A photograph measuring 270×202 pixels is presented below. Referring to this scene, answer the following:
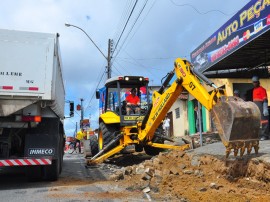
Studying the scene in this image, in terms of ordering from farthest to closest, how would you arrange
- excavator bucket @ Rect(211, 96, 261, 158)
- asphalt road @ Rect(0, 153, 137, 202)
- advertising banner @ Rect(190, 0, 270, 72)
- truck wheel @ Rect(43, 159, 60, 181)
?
advertising banner @ Rect(190, 0, 270, 72)
truck wheel @ Rect(43, 159, 60, 181)
asphalt road @ Rect(0, 153, 137, 202)
excavator bucket @ Rect(211, 96, 261, 158)

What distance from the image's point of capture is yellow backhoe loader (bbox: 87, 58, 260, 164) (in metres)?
6.20

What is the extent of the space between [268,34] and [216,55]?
11.0ft

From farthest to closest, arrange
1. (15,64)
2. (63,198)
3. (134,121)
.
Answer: (134,121), (15,64), (63,198)

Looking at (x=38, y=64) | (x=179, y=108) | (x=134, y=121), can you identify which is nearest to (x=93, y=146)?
(x=134, y=121)

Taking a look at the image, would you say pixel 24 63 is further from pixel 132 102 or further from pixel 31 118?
pixel 132 102

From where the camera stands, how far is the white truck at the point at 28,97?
766cm

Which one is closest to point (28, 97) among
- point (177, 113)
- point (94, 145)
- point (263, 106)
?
point (263, 106)

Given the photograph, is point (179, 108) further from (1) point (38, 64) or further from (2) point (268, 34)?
(1) point (38, 64)

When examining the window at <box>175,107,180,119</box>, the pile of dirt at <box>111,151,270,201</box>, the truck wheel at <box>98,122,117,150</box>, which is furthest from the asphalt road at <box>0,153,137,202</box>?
the window at <box>175,107,180,119</box>

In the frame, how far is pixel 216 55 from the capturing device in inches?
562

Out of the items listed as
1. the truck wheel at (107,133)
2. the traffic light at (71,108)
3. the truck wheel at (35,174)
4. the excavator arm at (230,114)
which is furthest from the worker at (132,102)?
the excavator arm at (230,114)

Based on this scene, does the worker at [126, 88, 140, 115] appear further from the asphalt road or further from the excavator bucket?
the excavator bucket

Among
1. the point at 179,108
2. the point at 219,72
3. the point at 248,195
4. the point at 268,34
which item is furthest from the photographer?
the point at 179,108

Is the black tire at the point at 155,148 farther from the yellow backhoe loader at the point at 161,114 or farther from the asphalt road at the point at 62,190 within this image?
the asphalt road at the point at 62,190
